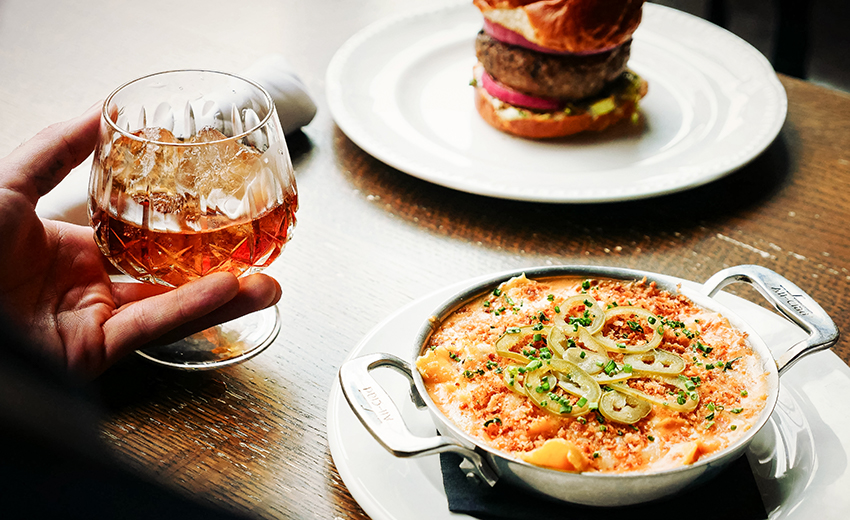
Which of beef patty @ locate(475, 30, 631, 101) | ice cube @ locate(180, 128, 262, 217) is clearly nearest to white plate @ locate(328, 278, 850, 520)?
ice cube @ locate(180, 128, 262, 217)

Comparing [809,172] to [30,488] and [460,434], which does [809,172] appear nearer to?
[460,434]

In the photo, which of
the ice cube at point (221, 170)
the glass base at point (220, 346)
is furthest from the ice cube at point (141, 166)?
the glass base at point (220, 346)

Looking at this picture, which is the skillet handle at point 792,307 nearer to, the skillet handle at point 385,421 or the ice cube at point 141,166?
the skillet handle at point 385,421

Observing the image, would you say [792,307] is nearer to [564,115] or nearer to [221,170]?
[221,170]

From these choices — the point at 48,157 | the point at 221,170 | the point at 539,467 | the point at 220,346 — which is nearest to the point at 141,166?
the point at 221,170

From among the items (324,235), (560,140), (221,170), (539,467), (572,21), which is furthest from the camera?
(560,140)

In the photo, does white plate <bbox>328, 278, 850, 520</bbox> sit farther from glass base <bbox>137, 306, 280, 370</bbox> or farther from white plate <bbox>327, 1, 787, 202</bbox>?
white plate <bbox>327, 1, 787, 202</bbox>
